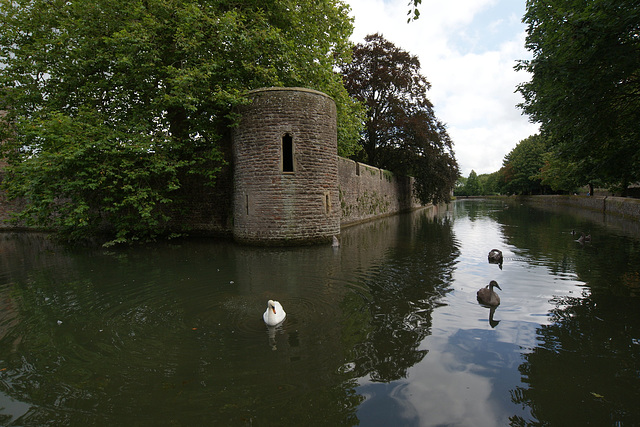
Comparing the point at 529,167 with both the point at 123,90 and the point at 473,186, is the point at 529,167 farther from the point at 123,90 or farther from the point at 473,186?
the point at 473,186

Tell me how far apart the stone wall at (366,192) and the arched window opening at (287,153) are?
628cm

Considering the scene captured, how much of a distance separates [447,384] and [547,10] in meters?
11.3

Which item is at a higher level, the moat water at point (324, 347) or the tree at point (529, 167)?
the tree at point (529, 167)

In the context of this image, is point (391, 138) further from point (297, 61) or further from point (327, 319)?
point (327, 319)

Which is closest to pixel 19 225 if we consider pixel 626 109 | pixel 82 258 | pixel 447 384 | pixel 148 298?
pixel 82 258

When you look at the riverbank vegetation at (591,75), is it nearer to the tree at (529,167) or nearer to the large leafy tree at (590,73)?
the large leafy tree at (590,73)

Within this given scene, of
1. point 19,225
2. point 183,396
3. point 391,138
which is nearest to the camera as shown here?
point 183,396

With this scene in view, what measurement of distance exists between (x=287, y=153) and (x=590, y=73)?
8930mm

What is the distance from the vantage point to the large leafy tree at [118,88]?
1070cm

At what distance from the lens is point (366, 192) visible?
23094 millimetres

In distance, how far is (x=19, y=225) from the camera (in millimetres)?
21969

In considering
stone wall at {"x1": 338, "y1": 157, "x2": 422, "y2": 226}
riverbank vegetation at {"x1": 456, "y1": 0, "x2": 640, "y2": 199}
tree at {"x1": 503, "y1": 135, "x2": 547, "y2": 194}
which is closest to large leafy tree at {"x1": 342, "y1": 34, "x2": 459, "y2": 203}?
stone wall at {"x1": 338, "y1": 157, "x2": 422, "y2": 226}

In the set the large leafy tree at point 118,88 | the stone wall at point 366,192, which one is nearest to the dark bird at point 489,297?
the large leafy tree at point 118,88

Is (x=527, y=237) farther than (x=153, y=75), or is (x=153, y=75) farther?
(x=527, y=237)
